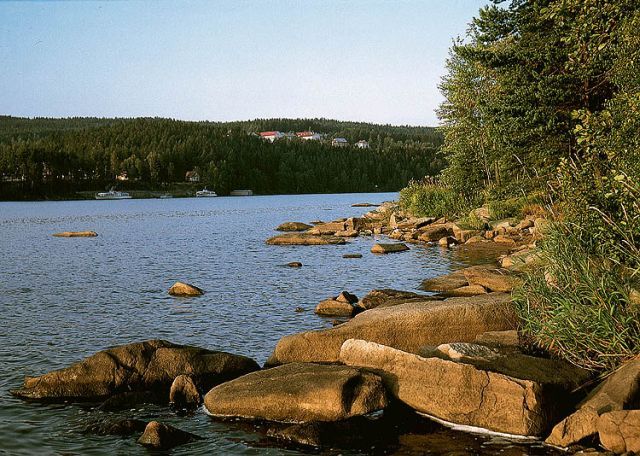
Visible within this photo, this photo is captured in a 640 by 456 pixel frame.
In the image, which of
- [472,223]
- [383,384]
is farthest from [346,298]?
[472,223]

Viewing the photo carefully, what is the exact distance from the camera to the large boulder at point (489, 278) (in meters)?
19.9

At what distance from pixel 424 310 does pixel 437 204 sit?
37049 mm

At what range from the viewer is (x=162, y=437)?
31.8ft

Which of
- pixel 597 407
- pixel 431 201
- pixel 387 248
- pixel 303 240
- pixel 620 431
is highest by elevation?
pixel 431 201

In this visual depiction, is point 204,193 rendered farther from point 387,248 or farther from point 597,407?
point 597,407

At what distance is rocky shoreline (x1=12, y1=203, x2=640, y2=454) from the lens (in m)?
9.55

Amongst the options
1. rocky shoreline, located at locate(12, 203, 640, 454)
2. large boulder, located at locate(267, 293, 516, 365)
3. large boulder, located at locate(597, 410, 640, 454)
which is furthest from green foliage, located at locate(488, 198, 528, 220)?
large boulder, located at locate(597, 410, 640, 454)

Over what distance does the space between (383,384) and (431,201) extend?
40.9 metres

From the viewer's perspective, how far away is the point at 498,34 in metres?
30.2

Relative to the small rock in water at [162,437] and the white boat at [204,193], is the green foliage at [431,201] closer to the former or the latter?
the small rock in water at [162,437]

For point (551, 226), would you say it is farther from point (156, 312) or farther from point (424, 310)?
point (156, 312)

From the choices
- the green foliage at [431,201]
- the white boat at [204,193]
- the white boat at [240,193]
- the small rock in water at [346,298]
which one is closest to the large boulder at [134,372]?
the small rock in water at [346,298]

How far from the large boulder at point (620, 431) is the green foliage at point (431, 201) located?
39038 mm

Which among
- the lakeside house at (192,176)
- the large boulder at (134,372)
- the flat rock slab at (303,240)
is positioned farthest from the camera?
the lakeside house at (192,176)
